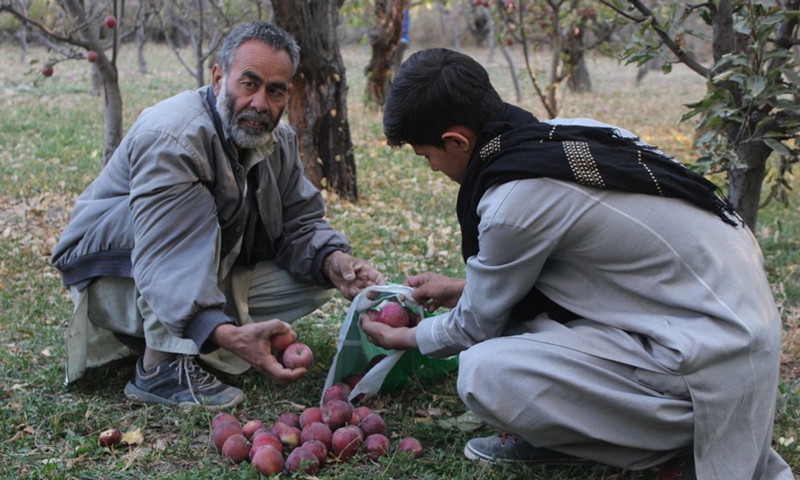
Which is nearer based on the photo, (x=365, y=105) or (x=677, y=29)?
(x=677, y=29)

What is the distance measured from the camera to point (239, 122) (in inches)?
132

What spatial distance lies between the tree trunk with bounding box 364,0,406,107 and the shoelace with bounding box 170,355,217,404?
31.1 ft

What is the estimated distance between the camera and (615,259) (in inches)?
96.5

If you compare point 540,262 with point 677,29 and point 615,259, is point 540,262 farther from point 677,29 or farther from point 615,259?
point 677,29

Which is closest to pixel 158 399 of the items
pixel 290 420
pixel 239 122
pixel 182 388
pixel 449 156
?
pixel 182 388

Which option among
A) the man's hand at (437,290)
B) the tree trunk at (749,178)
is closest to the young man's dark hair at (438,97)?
the man's hand at (437,290)

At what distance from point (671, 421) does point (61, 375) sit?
8.53 ft

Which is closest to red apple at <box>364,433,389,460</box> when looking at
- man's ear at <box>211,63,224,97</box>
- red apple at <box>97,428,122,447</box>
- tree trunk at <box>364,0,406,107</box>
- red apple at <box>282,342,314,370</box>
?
red apple at <box>282,342,314,370</box>

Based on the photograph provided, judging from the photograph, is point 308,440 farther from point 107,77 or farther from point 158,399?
point 107,77

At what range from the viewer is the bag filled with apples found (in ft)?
10.5

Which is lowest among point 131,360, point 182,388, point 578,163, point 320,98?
point 131,360

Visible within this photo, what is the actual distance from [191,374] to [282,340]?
566mm

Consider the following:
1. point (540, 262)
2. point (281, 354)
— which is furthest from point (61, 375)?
point (540, 262)

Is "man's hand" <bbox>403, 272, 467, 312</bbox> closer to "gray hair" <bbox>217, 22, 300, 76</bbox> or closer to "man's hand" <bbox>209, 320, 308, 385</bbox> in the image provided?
"man's hand" <bbox>209, 320, 308, 385</bbox>
